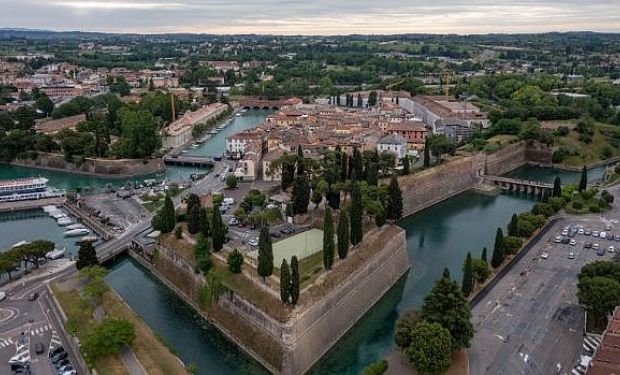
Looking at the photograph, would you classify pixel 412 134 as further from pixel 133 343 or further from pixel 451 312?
pixel 133 343

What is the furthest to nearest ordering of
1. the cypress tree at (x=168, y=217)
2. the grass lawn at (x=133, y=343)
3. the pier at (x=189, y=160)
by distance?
the pier at (x=189, y=160)
the cypress tree at (x=168, y=217)
the grass lawn at (x=133, y=343)

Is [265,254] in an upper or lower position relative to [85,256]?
upper

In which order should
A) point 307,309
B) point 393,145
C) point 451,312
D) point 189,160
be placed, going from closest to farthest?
1. point 451,312
2. point 307,309
3. point 393,145
4. point 189,160

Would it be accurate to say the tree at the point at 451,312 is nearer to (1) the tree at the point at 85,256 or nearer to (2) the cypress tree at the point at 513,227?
(2) the cypress tree at the point at 513,227

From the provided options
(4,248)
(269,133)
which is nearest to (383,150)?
(269,133)

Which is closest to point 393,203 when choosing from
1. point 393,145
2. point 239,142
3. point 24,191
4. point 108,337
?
point 393,145

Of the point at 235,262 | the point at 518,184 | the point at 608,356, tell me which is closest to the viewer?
the point at 608,356

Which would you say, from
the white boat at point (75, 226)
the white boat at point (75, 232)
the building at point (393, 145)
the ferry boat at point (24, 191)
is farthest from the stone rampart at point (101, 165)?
Result: the building at point (393, 145)

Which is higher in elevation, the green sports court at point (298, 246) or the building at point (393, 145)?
the building at point (393, 145)

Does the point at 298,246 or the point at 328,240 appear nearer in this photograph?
the point at 328,240
